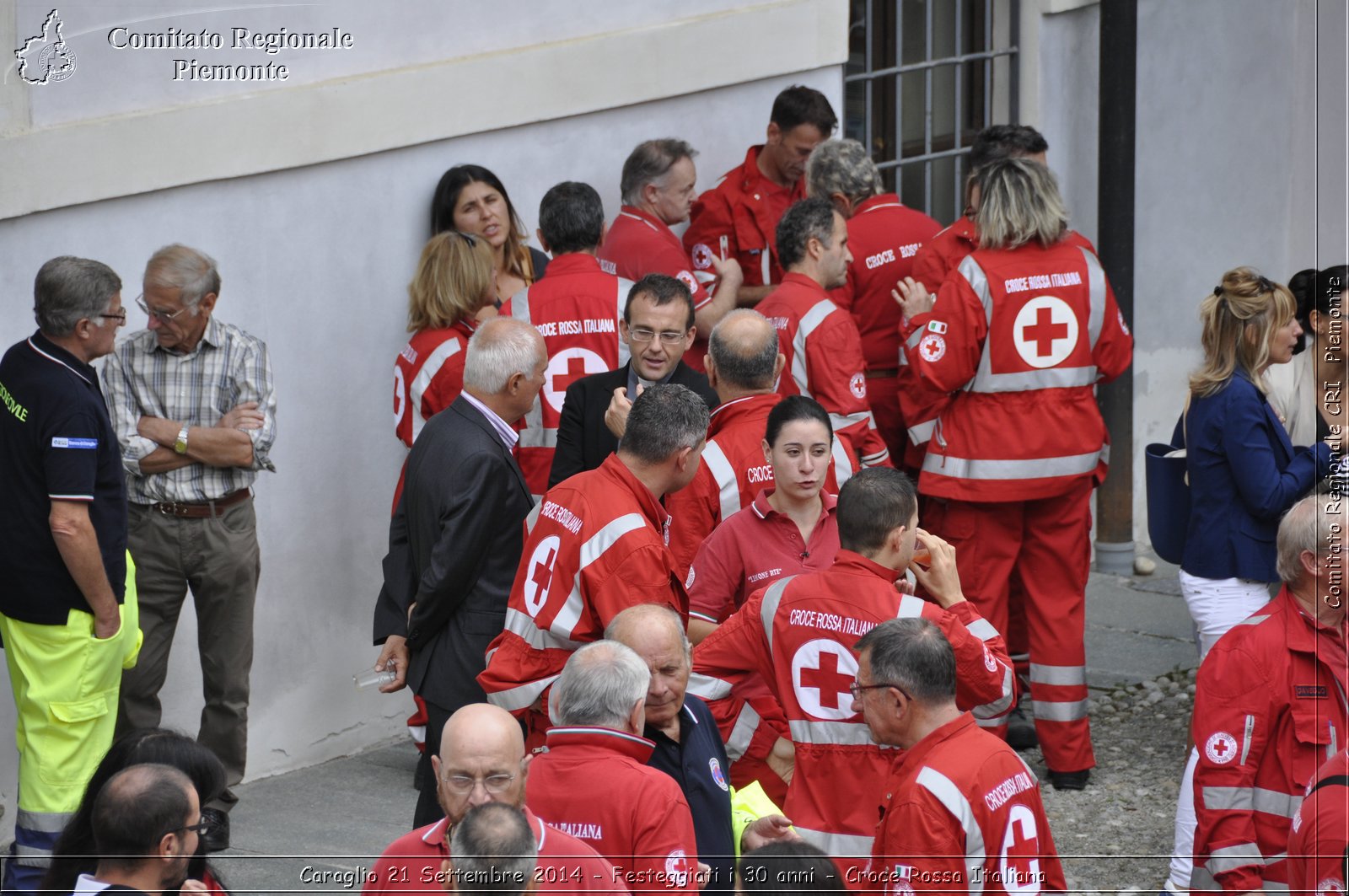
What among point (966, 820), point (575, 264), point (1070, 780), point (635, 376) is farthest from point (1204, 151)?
point (966, 820)

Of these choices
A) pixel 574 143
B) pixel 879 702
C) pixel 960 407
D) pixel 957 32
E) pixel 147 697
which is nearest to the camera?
pixel 879 702

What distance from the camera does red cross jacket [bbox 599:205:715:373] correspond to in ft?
24.9

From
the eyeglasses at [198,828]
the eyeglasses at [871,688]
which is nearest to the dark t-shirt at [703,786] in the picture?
the eyeglasses at [871,688]

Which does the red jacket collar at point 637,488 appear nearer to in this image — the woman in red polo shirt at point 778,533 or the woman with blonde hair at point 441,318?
the woman in red polo shirt at point 778,533

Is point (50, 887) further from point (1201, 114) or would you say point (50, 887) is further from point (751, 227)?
point (1201, 114)

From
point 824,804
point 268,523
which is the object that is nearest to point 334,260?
point 268,523

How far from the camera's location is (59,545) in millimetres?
5320

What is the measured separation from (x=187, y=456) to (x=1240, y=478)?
12.5 ft

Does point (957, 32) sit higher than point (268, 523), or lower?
higher

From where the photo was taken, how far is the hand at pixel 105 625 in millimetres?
5477

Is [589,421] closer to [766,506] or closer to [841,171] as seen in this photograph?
[766,506]

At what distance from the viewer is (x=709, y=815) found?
4.14 meters

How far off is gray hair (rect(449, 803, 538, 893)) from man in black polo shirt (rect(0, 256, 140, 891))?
2.65 meters

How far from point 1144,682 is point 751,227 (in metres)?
2.95
